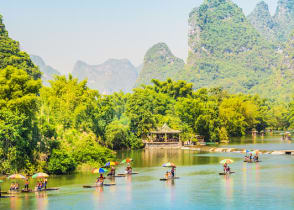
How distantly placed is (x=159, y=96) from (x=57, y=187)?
8589cm

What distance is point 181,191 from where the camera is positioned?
4778 cm

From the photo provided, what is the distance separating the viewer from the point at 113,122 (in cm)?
9788

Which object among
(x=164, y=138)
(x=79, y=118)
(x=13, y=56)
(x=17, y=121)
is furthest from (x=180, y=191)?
(x=13, y=56)

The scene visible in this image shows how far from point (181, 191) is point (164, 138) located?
58295mm

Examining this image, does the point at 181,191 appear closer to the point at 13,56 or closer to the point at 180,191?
the point at 180,191

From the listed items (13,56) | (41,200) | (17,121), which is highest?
(13,56)

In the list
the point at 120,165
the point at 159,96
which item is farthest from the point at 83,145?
the point at 159,96

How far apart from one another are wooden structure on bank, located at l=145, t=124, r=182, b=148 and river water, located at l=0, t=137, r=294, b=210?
36775mm

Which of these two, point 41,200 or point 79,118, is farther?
point 79,118

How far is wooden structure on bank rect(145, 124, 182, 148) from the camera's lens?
104 m

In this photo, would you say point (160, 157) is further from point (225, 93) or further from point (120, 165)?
point (225, 93)

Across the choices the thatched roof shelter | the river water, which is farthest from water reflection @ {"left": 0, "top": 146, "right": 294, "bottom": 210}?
the thatched roof shelter

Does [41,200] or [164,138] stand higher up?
[164,138]

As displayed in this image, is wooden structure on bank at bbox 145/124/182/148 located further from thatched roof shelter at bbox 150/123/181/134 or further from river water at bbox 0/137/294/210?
river water at bbox 0/137/294/210
